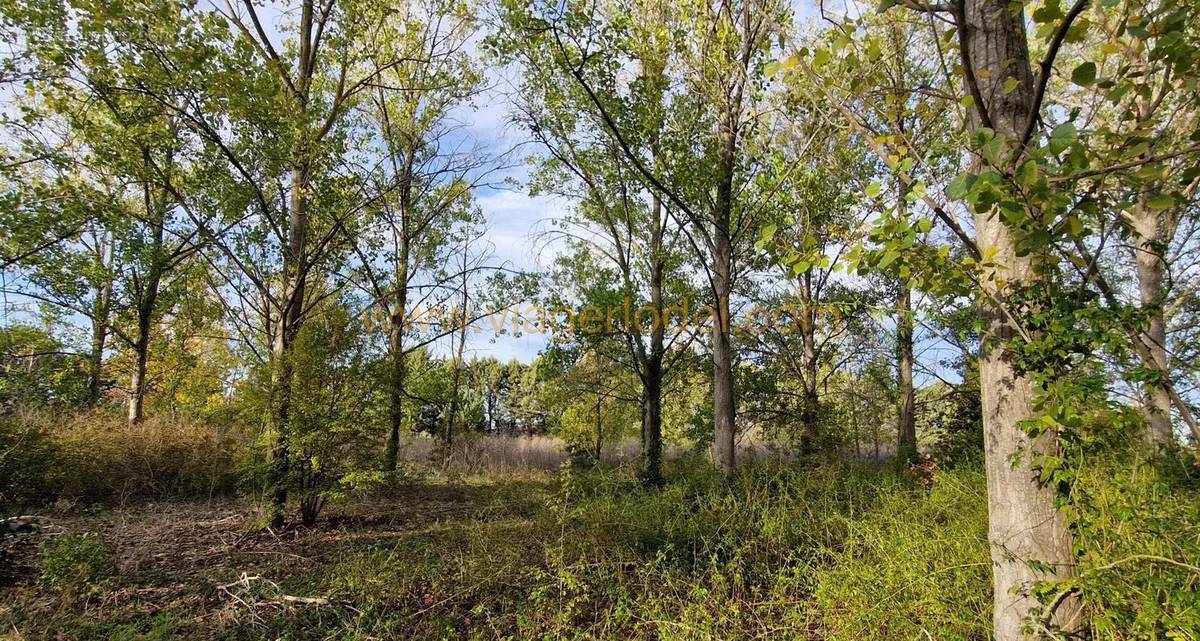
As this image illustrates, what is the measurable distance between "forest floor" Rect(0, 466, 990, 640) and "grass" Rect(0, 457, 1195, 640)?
0.07ft

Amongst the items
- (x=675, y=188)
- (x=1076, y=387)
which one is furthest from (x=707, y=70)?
(x=1076, y=387)

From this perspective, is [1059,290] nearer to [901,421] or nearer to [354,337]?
[354,337]

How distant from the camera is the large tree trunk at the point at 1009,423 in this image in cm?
182

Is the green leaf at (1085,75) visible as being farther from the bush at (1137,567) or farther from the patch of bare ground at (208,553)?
the patch of bare ground at (208,553)

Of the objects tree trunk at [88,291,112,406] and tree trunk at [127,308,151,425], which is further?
tree trunk at [88,291,112,406]

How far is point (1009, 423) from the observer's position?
1.90m

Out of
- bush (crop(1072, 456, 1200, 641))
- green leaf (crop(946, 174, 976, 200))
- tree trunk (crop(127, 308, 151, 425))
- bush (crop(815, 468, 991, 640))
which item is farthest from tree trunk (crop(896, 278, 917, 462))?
tree trunk (crop(127, 308, 151, 425))

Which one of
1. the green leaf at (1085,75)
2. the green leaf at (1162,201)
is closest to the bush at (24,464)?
the green leaf at (1085,75)

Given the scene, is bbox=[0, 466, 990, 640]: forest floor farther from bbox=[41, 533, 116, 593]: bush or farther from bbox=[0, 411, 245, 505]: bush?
bbox=[0, 411, 245, 505]: bush

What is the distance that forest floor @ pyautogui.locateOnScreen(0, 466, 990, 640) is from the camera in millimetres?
3234

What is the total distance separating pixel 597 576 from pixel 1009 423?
10.6ft

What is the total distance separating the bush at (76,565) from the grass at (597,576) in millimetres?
24

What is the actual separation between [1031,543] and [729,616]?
2.09 metres

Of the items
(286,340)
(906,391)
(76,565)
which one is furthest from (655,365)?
(76,565)
